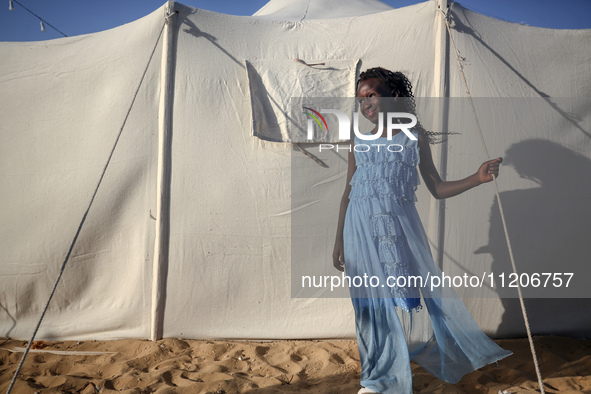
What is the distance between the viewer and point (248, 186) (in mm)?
2898

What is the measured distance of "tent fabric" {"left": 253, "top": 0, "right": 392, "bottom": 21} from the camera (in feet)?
12.2

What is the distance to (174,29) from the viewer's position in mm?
2920

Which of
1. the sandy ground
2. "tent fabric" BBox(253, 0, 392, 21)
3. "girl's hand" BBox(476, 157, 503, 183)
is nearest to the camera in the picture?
"girl's hand" BBox(476, 157, 503, 183)

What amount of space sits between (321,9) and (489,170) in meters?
2.43

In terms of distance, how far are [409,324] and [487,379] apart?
485mm


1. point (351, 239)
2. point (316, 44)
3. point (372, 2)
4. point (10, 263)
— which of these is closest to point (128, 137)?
point (10, 263)

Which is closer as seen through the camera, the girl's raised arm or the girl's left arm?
the girl's left arm

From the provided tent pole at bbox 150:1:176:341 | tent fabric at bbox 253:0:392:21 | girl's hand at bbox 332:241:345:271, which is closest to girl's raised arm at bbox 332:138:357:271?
girl's hand at bbox 332:241:345:271

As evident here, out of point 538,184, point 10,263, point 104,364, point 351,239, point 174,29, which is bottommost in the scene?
point 104,364

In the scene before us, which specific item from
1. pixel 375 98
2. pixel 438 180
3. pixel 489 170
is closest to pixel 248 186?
pixel 375 98

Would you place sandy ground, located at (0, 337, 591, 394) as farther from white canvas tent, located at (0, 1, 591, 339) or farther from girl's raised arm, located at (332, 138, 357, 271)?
girl's raised arm, located at (332, 138, 357, 271)

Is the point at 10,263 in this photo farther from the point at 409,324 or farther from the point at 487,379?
the point at 487,379

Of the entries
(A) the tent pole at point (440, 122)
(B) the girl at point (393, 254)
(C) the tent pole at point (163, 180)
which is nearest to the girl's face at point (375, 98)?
(B) the girl at point (393, 254)

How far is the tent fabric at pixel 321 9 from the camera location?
371 cm
